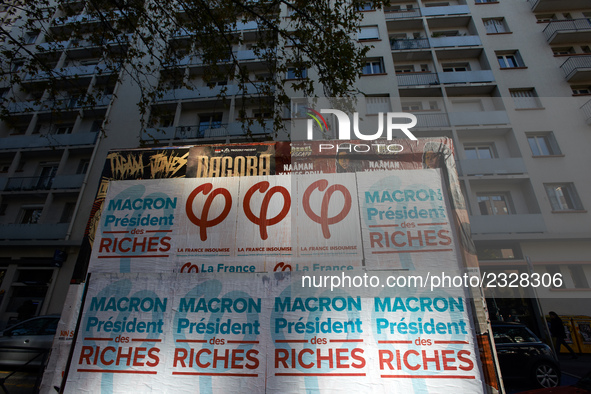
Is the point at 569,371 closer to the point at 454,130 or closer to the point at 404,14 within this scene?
the point at 454,130

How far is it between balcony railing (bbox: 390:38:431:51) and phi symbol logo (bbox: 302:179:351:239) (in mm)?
18591

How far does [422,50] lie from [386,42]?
2175 millimetres

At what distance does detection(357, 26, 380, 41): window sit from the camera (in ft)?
60.7

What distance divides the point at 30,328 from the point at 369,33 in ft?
68.3

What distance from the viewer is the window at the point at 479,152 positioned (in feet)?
50.7

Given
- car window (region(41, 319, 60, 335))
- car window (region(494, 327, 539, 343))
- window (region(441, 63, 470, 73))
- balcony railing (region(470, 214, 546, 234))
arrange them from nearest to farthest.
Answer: car window (region(494, 327, 539, 343)) < car window (region(41, 319, 60, 335)) < balcony railing (region(470, 214, 546, 234)) < window (region(441, 63, 470, 73))

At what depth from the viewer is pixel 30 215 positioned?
16672 millimetres

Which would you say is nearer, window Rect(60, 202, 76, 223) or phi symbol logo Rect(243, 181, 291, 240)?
phi symbol logo Rect(243, 181, 291, 240)

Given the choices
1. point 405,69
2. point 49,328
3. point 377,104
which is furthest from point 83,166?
point 405,69

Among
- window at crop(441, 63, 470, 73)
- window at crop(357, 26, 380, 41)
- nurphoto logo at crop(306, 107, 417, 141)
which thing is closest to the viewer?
nurphoto logo at crop(306, 107, 417, 141)

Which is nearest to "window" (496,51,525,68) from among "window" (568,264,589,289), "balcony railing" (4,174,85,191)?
"window" (568,264,589,289)

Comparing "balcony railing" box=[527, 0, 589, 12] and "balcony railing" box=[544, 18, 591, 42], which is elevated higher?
"balcony railing" box=[527, 0, 589, 12]

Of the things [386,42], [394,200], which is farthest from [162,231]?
[386,42]

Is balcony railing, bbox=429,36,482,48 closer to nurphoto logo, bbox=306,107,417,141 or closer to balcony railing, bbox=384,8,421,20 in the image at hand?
balcony railing, bbox=384,8,421,20
